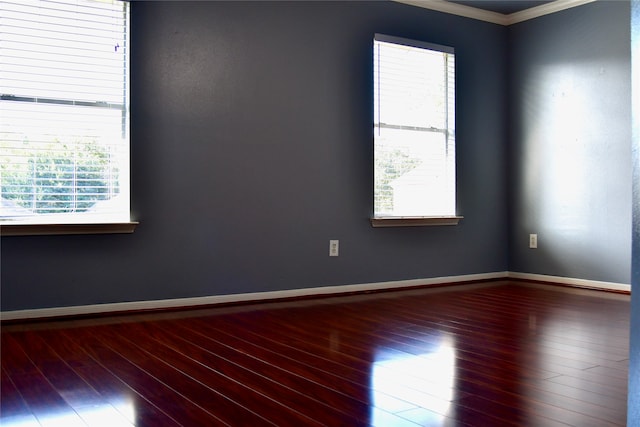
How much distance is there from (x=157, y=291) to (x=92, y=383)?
4.99ft

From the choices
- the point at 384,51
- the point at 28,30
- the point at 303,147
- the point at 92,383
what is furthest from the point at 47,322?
the point at 384,51

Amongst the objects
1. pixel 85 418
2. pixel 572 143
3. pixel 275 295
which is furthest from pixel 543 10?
pixel 85 418

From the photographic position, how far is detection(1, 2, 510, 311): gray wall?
11.7 ft

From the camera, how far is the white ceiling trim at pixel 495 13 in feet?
15.5

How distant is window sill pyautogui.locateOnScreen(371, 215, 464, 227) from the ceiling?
5.61ft

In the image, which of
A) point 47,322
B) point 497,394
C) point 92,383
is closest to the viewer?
point 497,394

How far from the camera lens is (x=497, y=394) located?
2033 millimetres

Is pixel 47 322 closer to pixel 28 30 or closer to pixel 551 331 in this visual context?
pixel 28 30

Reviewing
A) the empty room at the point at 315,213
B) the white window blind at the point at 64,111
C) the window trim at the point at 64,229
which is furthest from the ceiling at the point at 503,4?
the window trim at the point at 64,229

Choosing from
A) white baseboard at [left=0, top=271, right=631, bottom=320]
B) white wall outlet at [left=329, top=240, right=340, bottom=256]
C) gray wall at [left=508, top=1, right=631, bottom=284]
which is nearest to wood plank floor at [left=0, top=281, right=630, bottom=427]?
white baseboard at [left=0, top=271, right=631, bottom=320]

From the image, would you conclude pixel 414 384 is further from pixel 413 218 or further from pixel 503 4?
pixel 503 4

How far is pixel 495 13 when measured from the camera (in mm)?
5098

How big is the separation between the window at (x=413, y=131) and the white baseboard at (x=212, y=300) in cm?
48

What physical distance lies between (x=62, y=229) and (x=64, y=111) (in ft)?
2.19
